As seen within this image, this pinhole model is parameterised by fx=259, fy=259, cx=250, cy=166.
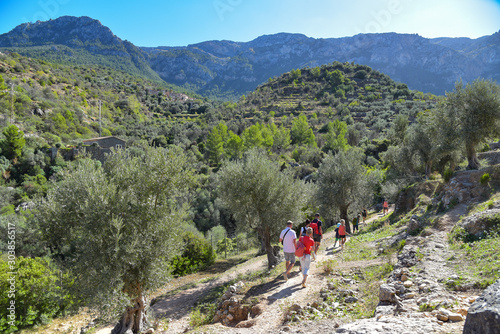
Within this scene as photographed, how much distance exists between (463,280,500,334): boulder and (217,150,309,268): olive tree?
11.3 meters

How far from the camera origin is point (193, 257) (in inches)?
810

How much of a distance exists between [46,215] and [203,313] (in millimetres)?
7324

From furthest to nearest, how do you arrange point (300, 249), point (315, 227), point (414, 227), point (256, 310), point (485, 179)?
point (315, 227) → point (485, 179) → point (414, 227) → point (300, 249) → point (256, 310)

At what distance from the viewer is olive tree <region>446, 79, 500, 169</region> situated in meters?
14.3

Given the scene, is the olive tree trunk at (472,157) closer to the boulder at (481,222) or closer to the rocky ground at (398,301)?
the rocky ground at (398,301)

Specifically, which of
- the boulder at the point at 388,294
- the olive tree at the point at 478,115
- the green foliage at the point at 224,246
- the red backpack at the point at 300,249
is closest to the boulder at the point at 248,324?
the red backpack at the point at 300,249

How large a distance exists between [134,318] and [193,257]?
10159mm

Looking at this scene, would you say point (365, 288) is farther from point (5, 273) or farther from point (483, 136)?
point (5, 273)

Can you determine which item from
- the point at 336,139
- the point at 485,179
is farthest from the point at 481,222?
the point at 336,139

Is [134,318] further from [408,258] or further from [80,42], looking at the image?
[80,42]

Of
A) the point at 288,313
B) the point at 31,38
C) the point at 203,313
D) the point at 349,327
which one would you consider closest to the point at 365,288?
the point at 288,313

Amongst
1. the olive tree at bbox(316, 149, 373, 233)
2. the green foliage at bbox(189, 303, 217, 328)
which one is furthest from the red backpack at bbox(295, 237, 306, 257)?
the olive tree at bbox(316, 149, 373, 233)

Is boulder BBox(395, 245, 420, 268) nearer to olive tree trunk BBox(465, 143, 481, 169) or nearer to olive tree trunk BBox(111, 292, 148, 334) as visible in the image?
olive tree trunk BBox(465, 143, 481, 169)

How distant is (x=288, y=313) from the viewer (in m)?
7.56
